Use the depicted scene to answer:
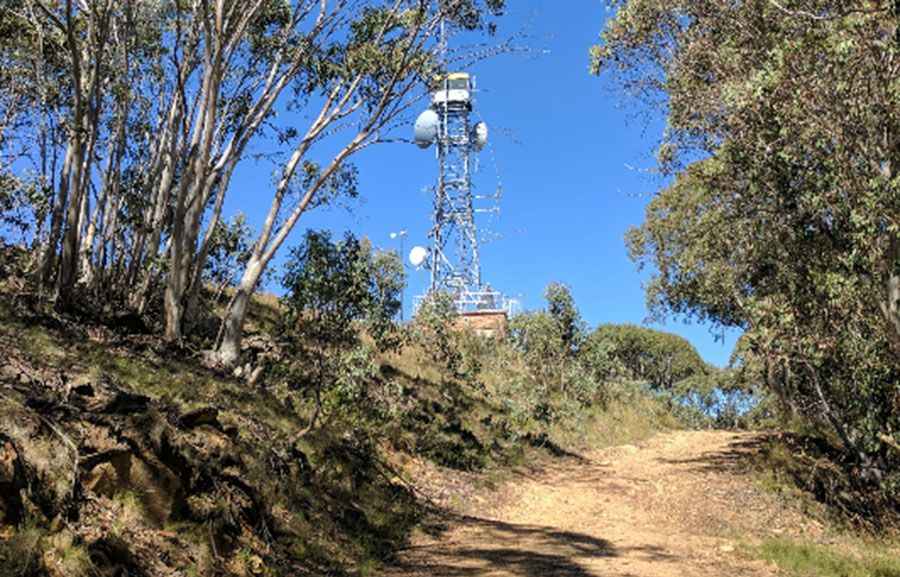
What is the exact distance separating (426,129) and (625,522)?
2462cm

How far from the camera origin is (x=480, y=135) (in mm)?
35406

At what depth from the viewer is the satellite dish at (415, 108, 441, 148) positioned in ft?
109

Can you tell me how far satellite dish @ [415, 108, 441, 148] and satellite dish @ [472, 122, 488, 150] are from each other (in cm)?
222

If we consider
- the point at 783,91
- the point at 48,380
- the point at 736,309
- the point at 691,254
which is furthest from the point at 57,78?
the point at 736,309

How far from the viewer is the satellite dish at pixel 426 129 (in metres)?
33.2

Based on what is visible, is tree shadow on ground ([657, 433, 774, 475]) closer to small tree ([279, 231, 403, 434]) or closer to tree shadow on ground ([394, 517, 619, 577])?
tree shadow on ground ([394, 517, 619, 577])

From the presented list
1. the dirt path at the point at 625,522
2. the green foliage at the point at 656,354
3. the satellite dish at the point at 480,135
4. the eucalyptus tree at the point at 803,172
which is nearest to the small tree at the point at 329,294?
the dirt path at the point at 625,522

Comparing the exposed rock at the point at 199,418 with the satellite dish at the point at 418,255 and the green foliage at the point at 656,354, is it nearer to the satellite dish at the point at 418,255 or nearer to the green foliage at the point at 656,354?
the satellite dish at the point at 418,255

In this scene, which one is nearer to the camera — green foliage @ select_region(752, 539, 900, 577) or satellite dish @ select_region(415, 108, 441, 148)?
green foliage @ select_region(752, 539, 900, 577)

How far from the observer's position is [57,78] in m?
15.7

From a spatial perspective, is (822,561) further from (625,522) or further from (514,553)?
(514,553)

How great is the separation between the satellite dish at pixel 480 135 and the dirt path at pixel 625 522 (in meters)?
18.8

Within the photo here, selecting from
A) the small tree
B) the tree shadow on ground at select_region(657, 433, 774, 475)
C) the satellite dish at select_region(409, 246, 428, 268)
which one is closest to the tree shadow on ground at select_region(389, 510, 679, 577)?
the small tree

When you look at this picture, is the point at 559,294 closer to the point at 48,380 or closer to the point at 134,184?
the point at 134,184
